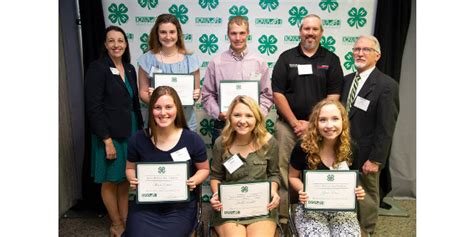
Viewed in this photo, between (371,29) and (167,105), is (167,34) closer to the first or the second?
(167,105)

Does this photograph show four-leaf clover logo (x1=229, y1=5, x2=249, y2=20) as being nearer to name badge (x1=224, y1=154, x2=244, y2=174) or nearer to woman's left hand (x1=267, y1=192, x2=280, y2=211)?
name badge (x1=224, y1=154, x2=244, y2=174)

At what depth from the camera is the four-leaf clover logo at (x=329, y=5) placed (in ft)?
15.2

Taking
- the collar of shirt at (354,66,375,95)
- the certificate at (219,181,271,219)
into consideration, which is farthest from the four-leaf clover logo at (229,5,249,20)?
the certificate at (219,181,271,219)

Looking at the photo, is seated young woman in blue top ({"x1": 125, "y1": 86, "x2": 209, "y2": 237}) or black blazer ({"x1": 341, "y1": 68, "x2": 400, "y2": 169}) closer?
seated young woman in blue top ({"x1": 125, "y1": 86, "x2": 209, "y2": 237})

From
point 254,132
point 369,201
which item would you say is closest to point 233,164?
point 254,132

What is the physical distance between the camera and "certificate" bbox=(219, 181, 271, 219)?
2.82 metres

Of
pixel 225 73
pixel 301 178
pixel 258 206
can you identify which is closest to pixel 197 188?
pixel 258 206

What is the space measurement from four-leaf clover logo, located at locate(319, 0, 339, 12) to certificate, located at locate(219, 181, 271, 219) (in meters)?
2.53

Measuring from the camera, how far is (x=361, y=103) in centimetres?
349

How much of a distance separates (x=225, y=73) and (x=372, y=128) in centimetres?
134

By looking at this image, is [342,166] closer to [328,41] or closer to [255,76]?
[255,76]

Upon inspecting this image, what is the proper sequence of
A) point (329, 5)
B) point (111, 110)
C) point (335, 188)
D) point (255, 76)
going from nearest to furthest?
1. point (335, 188)
2. point (111, 110)
3. point (255, 76)
4. point (329, 5)

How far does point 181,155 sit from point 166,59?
113cm

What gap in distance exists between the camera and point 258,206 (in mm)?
2869
